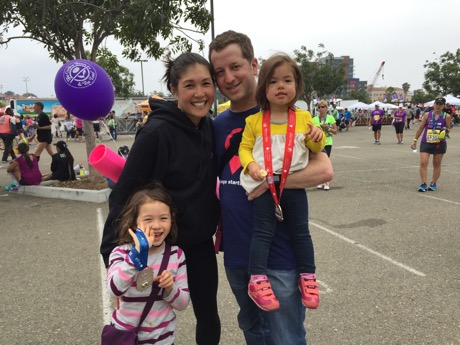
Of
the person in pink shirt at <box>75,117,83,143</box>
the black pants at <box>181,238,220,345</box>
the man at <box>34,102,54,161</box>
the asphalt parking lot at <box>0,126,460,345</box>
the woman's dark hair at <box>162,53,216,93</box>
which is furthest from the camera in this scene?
the person in pink shirt at <box>75,117,83,143</box>

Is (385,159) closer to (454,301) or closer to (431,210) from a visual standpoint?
(431,210)

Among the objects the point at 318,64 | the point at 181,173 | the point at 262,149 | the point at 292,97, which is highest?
the point at 318,64

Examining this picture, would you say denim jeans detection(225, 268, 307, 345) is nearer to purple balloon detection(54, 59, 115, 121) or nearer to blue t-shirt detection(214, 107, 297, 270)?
blue t-shirt detection(214, 107, 297, 270)

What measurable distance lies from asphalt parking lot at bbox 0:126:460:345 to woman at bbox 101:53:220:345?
1308 mm

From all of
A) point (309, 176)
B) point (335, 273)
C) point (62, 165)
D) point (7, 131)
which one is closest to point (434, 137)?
point (335, 273)

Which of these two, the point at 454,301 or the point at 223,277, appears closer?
the point at 454,301

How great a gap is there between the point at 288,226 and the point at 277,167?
288 mm

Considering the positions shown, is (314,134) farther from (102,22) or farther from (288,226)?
(102,22)

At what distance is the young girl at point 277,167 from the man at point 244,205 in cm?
5

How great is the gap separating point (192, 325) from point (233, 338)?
0.37 meters

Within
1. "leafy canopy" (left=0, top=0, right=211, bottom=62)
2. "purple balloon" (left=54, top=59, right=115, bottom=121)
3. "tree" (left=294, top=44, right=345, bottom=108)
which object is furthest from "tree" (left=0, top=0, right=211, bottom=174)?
"tree" (left=294, top=44, right=345, bottom=108)

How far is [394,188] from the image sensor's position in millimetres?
7715

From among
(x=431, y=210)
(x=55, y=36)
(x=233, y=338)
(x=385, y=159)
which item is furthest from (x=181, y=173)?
(x=385, y=159)

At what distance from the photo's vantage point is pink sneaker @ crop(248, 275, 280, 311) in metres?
1.66
